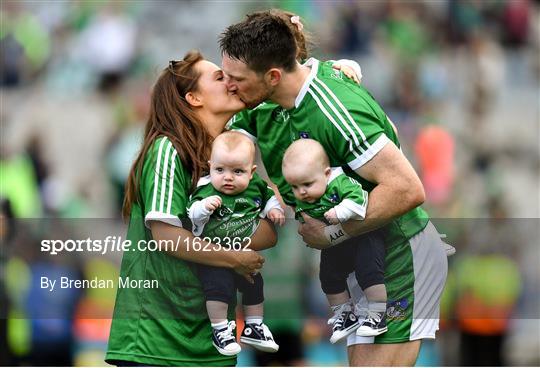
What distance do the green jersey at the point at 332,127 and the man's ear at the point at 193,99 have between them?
208 millimetres

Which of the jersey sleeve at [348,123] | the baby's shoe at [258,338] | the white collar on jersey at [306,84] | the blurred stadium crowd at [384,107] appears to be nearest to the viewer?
the jersey sleeve at [348,123]

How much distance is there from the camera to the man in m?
5.15

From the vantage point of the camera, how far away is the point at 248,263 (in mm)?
5297

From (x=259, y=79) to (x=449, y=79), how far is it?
7.25 metres

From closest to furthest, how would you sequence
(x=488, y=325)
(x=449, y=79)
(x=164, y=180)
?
(x=164, y=180) → (x=488, y=325) → (x=449, y=79)

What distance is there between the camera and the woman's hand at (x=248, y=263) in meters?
5.28

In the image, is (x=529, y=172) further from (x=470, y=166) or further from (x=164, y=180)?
(x=164, y=180)

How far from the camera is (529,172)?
11844 mm

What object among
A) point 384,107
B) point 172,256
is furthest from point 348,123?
point 384,107

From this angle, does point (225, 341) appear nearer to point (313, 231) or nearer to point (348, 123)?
point (313, 231)

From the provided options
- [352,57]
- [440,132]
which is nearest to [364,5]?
[352,57]

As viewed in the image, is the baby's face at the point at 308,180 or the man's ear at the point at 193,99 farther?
the man's ear at the point at 193,99

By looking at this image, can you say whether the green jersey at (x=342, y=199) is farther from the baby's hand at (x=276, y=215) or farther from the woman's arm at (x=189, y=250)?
the woman's arm at (x=189, y=250)

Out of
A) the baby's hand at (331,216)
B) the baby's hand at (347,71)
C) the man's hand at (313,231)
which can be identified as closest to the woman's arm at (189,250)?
the man's hand at (313,231)
